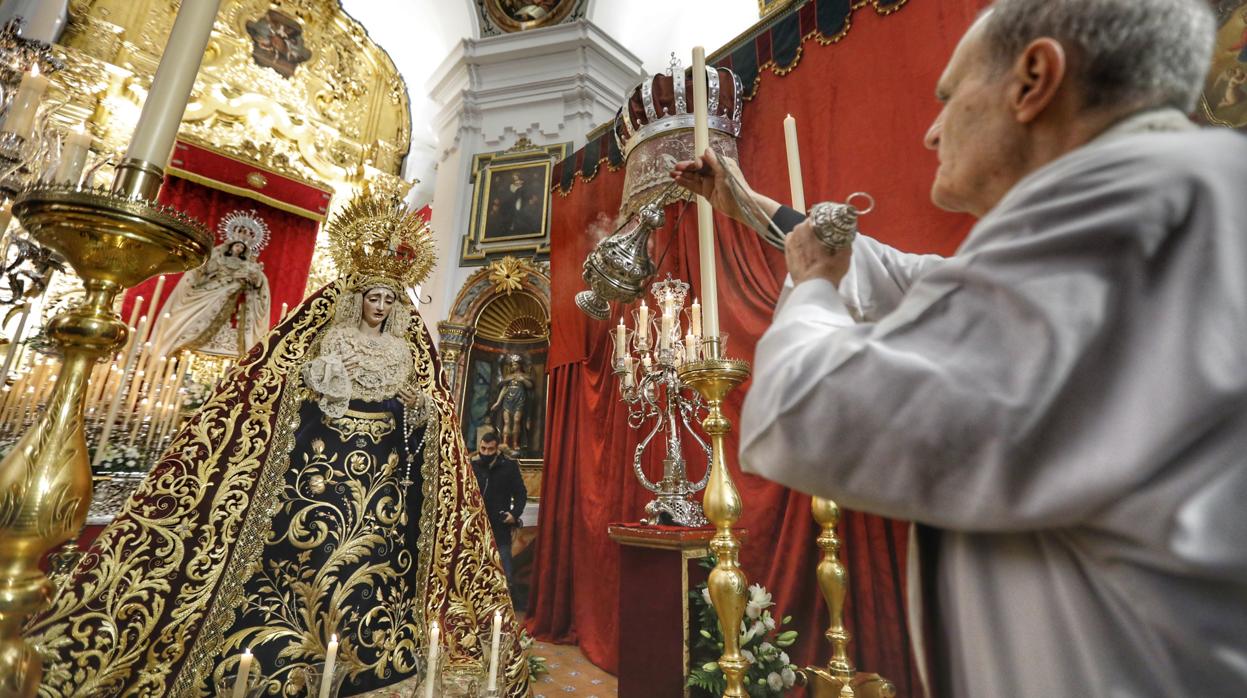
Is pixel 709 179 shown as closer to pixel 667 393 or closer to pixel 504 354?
pixel 667 393

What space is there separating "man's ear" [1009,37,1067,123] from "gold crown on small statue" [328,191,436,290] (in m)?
2.57

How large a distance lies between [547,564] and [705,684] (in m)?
2.59

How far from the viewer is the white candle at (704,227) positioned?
3.79 ft

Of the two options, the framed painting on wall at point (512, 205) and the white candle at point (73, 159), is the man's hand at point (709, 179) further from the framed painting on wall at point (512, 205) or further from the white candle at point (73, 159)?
the framed painting on wall at point (512, 205)

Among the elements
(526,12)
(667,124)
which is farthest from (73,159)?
(526,12)

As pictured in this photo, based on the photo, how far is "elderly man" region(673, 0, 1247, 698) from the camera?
0.45m

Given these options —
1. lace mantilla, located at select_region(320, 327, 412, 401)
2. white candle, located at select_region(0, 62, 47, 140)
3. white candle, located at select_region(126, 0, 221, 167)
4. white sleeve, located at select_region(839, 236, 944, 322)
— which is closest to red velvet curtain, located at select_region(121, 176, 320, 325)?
white candle, located at select_region(0, 62, 47, 140)

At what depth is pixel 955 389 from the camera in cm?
48

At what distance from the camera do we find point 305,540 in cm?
201

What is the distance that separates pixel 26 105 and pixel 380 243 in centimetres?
128

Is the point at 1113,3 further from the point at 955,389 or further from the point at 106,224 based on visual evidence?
the point at 106,224

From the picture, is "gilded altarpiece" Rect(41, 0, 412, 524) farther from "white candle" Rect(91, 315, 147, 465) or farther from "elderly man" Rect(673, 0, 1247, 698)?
"elderly man" Rect(673, 0, 1247, 698)

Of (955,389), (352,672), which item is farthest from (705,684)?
(955,389)

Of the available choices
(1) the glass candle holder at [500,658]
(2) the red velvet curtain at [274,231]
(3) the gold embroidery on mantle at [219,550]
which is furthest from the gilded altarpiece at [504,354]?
(1) the glass candle holder at [500,658]
